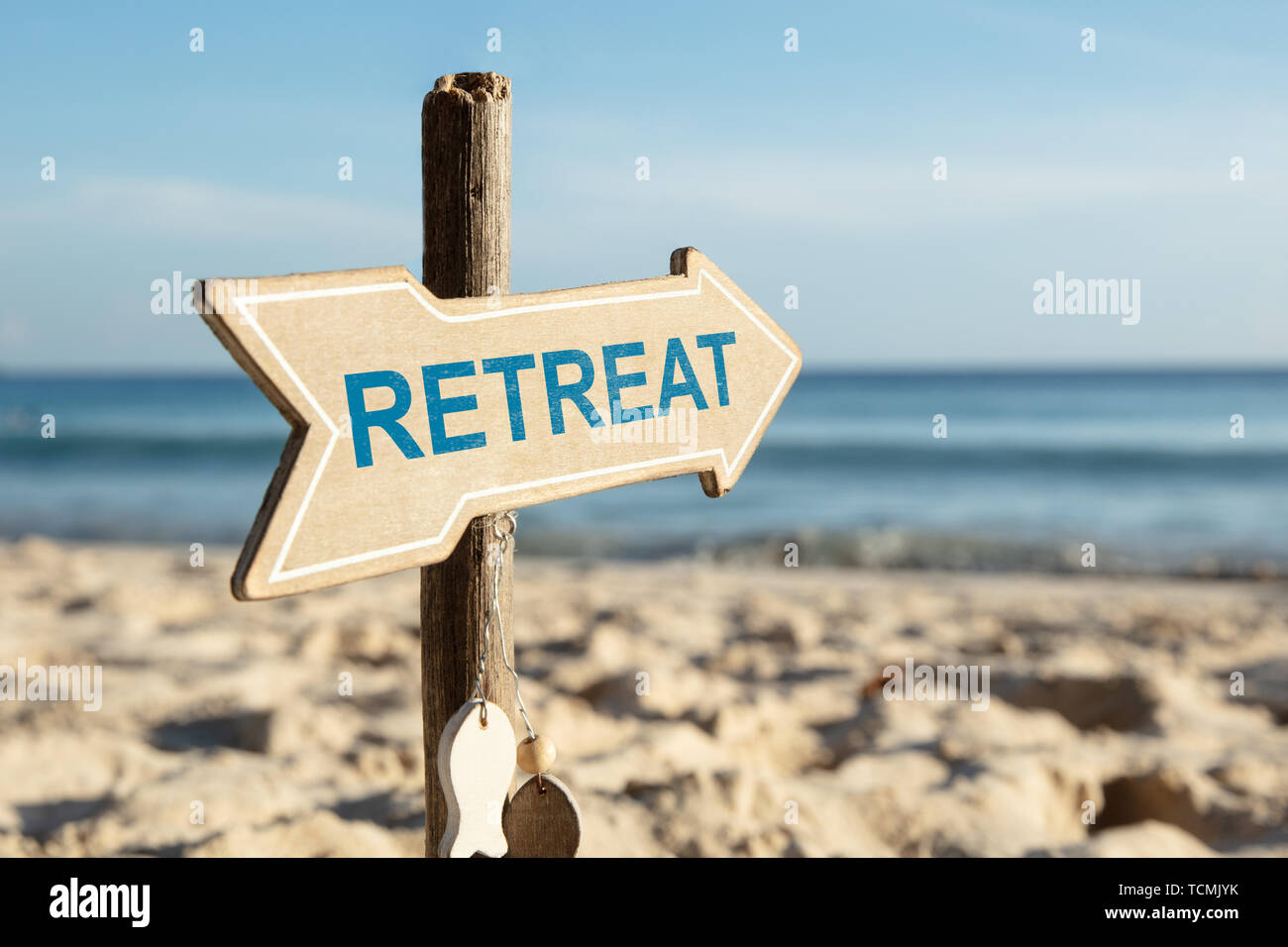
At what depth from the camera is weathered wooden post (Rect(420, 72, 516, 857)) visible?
4.68ft

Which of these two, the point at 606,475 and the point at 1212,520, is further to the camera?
the point at 1212,520

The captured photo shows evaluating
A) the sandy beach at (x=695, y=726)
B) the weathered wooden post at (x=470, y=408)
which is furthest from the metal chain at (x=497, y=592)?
the sandy beach at (x=695, y=726)

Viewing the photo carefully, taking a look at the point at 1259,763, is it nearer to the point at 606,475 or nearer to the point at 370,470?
the point at 606,475

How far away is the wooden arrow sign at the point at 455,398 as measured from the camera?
1.12 m

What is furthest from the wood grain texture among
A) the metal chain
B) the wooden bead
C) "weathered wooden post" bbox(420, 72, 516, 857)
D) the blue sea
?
the blue sea

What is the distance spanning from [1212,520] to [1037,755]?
29.2ft

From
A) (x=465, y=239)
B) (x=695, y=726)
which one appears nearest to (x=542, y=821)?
(x=465, y=239)

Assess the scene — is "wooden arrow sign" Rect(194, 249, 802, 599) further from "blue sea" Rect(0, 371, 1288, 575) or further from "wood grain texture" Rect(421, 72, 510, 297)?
"blue sea" Rect(0, 371, 1288, 575)

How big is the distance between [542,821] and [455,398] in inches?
26.9

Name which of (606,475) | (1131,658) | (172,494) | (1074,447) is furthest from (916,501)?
(606,475)

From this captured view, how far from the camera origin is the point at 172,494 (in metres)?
12.9

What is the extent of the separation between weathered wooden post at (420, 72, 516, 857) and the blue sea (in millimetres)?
7202

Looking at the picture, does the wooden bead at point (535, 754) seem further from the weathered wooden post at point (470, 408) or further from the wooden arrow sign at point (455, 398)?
the wooden arrow sign at point (455, 398)

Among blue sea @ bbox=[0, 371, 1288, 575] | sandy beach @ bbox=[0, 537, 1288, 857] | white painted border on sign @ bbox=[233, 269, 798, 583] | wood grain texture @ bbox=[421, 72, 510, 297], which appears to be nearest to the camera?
white painted border on sign @ bbox=[233, 269, 798, 583]
